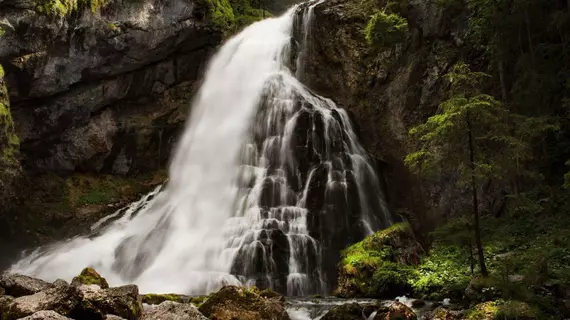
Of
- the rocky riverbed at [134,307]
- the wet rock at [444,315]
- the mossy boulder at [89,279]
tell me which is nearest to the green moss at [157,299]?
the rocky riverbed at [134,307]

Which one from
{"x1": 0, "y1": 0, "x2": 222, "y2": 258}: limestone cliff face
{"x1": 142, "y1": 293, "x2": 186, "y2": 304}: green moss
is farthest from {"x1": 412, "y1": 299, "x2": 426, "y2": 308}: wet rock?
{"x1": 0, "y1": 0, "x2": 222, "y2": 258}: limestone cliff face

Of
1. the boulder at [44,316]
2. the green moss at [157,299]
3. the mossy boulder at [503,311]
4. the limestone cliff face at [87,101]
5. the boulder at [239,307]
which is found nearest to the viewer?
the boulder at [44,316]

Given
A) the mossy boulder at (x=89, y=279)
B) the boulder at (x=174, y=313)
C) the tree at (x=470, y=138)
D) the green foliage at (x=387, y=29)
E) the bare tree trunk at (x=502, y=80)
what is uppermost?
the green foliage at (x=387, y=29)

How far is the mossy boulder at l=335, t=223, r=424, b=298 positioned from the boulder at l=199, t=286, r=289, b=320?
4559mm

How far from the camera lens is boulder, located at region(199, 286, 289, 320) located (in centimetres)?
1045

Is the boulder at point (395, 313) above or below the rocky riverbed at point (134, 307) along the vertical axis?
below

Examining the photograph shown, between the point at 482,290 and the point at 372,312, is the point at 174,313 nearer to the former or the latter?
the point at 372,312

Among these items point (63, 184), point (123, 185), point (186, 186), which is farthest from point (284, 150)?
point (63, 184)

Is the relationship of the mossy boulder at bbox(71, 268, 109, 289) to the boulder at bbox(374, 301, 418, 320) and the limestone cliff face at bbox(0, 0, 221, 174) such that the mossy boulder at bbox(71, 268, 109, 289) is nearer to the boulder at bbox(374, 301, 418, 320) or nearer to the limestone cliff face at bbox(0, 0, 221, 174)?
the boulder at bbox(374, 301, 418, 320)

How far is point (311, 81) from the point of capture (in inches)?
1073

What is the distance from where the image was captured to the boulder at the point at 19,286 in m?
11.4

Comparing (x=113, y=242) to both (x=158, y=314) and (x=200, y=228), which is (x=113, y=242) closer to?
(x=200, y=228)

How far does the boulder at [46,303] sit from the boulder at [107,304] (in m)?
0.20

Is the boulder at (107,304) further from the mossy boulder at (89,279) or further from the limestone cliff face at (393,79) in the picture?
the limestone cliff face at (393,79)
